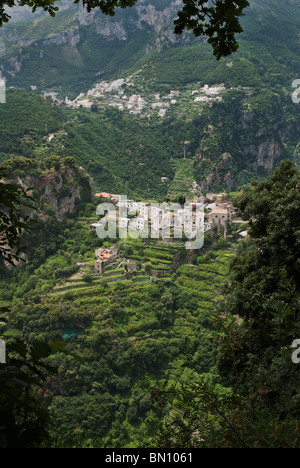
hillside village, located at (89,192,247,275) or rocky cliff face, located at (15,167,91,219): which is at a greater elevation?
rocky cliff face, located at (15,167,91,219)

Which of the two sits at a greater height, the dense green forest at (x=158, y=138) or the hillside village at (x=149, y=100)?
the hillside village at (x=149, y=100)

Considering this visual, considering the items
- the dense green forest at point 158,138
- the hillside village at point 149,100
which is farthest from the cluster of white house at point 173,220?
the hillside village at point 149,100

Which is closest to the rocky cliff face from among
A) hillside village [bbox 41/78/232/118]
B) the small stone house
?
the small stone house

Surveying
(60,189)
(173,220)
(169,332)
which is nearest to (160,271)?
(173,220)

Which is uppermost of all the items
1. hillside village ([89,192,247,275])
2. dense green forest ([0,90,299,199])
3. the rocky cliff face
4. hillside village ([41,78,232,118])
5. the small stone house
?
hillside village ([41,78,232,118])

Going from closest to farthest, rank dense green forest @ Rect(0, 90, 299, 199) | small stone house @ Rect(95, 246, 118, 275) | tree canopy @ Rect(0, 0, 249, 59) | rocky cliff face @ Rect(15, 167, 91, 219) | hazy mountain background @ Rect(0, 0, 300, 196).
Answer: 1. tree canopy @ Rect(0, 0, 249, 59)
2. small stone house @ Rect(95, 246, 118, 275)
3. rocky cliff face @ Rect(15, 167, 91, 219)
4. dense green forest @ Rect(0, 90, 299, 199)
5. hazy mountain background @ Rect(0, 0, 300, 196)

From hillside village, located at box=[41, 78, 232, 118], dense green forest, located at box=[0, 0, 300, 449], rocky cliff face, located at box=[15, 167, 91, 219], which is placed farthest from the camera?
hillside village, located at box=[41, 78, 232, 118]

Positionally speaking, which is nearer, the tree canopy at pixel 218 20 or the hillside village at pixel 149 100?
the tree canopy at pixel 218 20

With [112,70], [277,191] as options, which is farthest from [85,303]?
[112,70]

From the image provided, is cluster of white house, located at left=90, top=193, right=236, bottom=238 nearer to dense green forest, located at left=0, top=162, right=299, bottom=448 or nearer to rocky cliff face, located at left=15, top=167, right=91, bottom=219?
dense green forest, located at left=0, top=162, right=299, bottom=448

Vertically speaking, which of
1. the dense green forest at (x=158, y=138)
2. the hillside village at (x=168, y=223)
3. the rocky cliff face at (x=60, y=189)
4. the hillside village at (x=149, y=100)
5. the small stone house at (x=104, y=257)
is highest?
the hillside village at (x=149, y=100)

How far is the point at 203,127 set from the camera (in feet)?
150

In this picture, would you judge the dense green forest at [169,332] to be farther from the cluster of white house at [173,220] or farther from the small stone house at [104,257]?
the cluster of white house at [173,220]

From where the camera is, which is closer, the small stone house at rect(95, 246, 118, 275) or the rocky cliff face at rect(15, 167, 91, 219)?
the small stone house at rect(95, 246, 118, 275)
